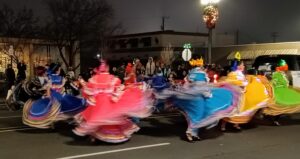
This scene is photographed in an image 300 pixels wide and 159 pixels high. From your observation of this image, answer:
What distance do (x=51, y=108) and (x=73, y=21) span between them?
25.3m

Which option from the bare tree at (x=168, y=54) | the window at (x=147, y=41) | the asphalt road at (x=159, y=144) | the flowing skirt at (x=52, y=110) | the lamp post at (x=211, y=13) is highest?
the window at (x=147, y=41)

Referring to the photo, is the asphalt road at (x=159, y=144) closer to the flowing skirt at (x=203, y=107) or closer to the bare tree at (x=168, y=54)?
the flowing skirt at (x=203, y=107)

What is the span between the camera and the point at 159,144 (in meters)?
11.0

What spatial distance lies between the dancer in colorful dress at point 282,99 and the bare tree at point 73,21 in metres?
25.0

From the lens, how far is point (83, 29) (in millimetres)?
37500

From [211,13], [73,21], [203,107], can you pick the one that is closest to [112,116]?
[203,107]

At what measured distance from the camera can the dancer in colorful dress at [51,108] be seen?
12.4m

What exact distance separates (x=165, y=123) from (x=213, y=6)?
32.1 feet

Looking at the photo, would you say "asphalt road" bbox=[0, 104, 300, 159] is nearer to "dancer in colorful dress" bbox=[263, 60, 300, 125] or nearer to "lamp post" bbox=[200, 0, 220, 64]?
"dancer in colorful dress" bbox=[263, 60, 300, 125]

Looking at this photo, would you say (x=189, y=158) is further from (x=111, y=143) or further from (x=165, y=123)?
(x=165, y=123)

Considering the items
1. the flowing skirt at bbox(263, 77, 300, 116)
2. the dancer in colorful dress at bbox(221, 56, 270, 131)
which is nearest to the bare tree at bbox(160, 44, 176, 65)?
the flowing skirt at bbox(263, 77, 300, 116)

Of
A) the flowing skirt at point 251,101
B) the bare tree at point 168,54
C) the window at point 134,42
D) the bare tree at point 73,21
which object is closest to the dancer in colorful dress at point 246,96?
the flowing skirt at point 251,101

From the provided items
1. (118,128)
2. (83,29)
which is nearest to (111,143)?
(118,128)

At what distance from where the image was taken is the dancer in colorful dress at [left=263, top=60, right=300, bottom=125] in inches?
532
